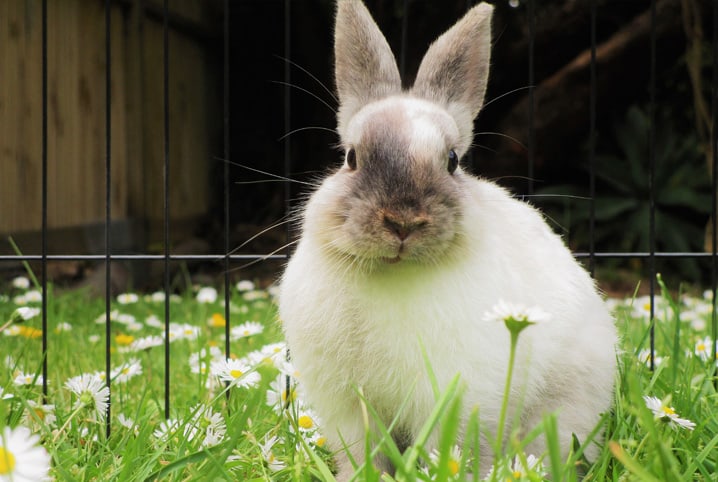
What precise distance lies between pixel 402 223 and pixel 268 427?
0.84 m

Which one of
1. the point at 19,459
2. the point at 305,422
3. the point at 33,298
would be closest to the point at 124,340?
the point at 33,298

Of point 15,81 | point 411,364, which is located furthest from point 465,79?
point 15,81

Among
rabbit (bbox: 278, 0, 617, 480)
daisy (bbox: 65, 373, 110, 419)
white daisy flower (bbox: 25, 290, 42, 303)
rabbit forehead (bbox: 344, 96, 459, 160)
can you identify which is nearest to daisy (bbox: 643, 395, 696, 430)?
rabbit (bbox: 278, 0, 617, 480)

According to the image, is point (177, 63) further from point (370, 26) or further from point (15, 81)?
point (370, 26)

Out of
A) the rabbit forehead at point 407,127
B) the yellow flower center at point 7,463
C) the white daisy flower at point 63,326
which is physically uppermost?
the rabbit forehead at point 407,127

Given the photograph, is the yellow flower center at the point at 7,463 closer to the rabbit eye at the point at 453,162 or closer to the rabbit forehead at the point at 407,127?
the rabbit forehead at the point at 407,127

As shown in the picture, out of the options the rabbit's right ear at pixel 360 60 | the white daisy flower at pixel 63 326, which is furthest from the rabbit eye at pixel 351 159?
the white daisy flower at pixel 63 326

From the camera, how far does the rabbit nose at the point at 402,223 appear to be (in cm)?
152

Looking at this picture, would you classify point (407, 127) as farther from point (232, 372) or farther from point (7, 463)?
point (7, 463)

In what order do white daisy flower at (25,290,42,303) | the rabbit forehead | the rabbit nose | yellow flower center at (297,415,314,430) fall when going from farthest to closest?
white daisy flower at (25,290,42,303)
yellow flower center at (297,415,314,430)
the rabbit forehead
the rabbit nose

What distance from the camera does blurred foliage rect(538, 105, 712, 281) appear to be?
702 centimetres

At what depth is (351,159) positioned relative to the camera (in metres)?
1.79

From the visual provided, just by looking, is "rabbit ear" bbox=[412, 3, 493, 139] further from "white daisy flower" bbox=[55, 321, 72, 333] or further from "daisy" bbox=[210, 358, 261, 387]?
"white daisy flower" bbox=[55, 321, 72, 333]

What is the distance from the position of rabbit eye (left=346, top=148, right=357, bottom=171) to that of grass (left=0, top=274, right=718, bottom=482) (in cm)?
50
